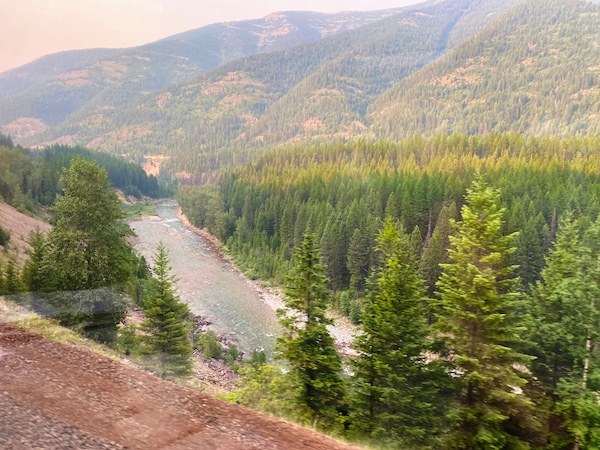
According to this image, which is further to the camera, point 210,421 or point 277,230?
point 277,230

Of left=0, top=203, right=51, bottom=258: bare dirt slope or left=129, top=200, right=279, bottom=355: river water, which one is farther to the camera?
left=129, top=200, right=279, bottom=355: river water

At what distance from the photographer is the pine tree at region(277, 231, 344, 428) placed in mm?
14258

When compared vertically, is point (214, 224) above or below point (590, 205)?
below

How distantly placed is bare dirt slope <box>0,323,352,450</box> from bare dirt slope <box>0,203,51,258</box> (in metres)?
34.0

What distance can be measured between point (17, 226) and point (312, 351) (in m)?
47.2

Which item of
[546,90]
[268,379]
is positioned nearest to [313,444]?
[268,379]

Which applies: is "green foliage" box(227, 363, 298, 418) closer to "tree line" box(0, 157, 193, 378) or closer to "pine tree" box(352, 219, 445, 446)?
"pine tree" box(352, 219, 445, 446)

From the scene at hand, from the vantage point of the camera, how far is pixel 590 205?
48281mm

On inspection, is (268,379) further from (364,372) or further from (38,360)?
(38,360)

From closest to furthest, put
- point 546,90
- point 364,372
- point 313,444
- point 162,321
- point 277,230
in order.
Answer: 1. point 313,444
2. point 364,372
3. point 162,321
4. point 277,230
5. point 546,90

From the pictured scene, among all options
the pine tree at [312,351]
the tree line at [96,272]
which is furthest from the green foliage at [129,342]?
the pine tree at [312,351]

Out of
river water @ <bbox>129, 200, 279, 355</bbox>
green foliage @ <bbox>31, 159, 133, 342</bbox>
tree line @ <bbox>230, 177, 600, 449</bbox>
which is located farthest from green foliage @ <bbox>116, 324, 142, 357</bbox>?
tree line @ <bbox>230, 177, 600, 449</bbox>

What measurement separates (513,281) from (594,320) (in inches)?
123

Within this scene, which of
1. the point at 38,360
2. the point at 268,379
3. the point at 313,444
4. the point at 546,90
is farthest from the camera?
the point at 546,90
